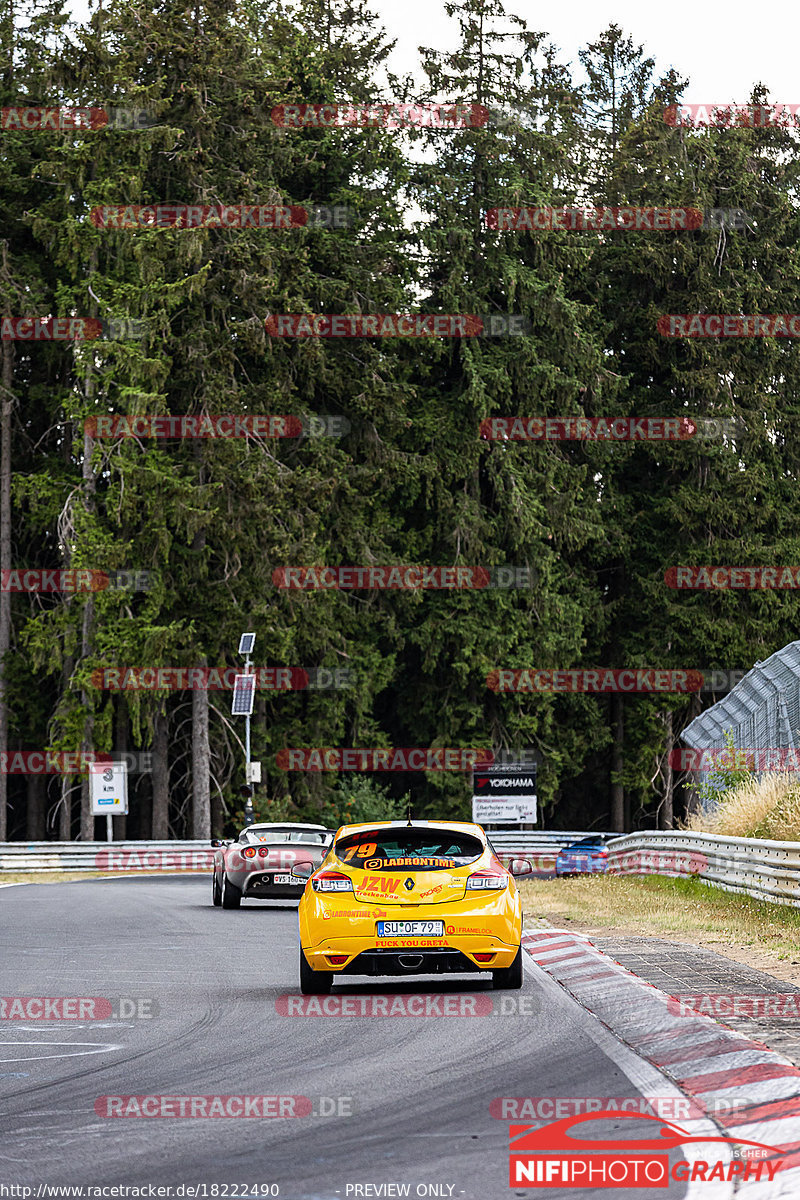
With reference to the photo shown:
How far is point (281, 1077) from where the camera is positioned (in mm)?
8914

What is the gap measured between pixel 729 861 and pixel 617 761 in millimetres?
39685

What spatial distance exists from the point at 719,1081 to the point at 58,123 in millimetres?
48684

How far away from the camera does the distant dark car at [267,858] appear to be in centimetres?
2297

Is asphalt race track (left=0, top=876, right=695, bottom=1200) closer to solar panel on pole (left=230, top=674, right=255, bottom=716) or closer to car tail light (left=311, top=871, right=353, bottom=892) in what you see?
car tail light (left=311, top=871, right=353, bottom=892)

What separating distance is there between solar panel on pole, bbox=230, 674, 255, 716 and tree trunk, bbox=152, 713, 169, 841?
4908 millimetres

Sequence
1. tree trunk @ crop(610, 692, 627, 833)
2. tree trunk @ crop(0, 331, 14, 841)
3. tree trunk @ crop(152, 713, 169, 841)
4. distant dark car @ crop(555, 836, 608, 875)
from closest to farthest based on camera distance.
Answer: distant dark car @ crop(555, 836, 608, 875) < tree trunk @ crop(152, 713, 169, 841) < tree trunk @ crop(0, 331, 14, 841) < tree trunk @ crop(610, 692, 627, 833)

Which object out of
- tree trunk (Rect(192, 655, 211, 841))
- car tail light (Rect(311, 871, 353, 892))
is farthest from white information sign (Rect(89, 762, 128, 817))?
car tail light (Rect(311, 871, 353, 892))

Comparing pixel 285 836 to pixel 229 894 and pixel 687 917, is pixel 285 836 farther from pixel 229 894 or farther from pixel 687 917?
pixel 687 917

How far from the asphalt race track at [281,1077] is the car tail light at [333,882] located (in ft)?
3.20

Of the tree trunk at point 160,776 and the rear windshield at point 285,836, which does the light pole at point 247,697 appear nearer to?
the tree trunk at point 160,776

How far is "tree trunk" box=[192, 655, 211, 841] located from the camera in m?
49.3

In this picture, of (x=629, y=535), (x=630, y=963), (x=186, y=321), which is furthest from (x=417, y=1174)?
(x=629, y=535)

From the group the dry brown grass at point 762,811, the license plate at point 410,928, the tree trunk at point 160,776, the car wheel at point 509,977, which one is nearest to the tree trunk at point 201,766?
the tree trunk at point 160,776

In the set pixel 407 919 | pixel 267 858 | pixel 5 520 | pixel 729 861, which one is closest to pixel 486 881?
pixel 407 919
